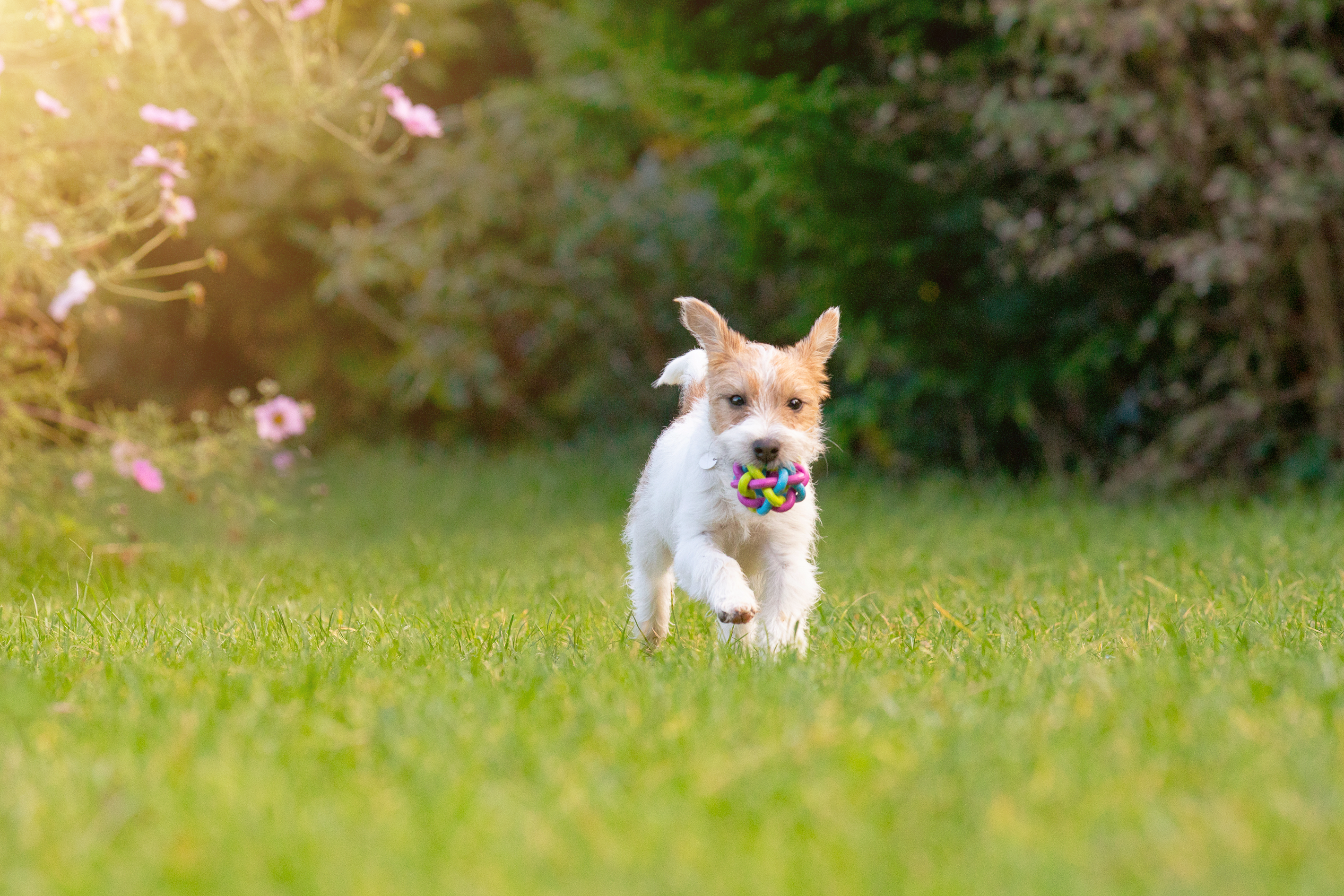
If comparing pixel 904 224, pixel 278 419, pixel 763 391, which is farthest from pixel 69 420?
pixel 904 224

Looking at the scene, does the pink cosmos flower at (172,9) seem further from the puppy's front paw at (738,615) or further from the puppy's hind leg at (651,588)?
the puppy's front paw at (738,615)

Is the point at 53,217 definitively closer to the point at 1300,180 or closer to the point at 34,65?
the point at 34,65

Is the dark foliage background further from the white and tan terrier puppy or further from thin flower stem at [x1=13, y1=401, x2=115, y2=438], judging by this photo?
the white and tan terrier puppy

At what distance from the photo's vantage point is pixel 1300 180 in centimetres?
773

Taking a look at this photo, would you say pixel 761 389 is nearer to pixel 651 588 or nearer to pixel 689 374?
pixel 689 374

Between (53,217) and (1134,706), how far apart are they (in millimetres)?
4935

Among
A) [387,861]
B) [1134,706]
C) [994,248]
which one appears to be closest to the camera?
[387,861]

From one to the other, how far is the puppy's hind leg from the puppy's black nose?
72cm

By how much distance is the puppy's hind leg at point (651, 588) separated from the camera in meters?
4.74

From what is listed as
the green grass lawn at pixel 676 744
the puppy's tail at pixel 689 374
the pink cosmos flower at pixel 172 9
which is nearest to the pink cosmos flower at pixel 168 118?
the pink cosmos flower at pixel 172 9

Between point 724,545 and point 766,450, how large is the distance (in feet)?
1.33

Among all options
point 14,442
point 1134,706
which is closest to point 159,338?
point 14,442

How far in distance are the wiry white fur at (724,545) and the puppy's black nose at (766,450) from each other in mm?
18

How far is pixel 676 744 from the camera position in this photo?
2.95 meters
